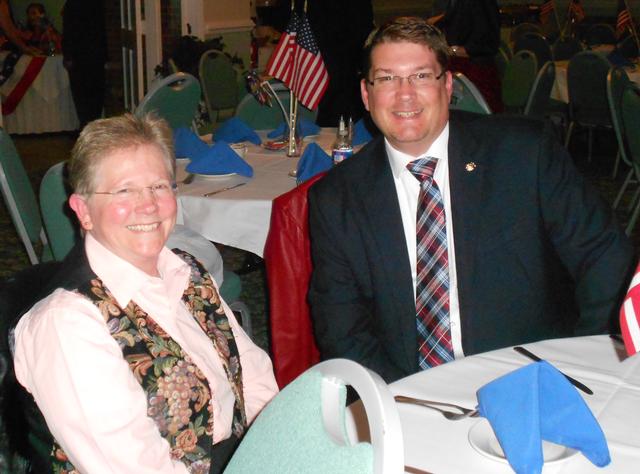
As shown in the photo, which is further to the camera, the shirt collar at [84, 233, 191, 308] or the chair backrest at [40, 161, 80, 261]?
the chair backrest at [40, 161, 80, 261]

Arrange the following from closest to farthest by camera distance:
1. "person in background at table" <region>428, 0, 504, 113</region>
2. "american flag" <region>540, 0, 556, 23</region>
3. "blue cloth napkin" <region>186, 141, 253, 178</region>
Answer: "blue cloth napkin" <region>186, 141, 253, 178</region> → "person in background at table" <region>428, 0, 504, 113</region> → "american flag" <region>540, 0, 556, 23</region>

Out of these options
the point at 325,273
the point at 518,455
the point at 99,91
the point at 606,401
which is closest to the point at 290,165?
the point at 325,273

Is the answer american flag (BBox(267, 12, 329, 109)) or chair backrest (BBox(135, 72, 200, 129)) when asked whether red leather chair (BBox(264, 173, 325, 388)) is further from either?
chair backrest (BBox(135, 72, 200, 129))

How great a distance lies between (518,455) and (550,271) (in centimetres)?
100

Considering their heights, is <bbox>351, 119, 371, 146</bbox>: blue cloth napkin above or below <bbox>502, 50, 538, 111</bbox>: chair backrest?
above

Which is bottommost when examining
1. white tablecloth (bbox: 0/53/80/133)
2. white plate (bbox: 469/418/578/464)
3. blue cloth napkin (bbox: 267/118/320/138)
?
white tablecloth (bbox: 0/53/80/133)

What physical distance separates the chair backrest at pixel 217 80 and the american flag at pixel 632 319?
5.66 meters

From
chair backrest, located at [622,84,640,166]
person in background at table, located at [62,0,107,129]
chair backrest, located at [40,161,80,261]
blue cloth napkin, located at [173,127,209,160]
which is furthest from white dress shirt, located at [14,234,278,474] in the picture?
person in background at table, located at [62,0,107,129]

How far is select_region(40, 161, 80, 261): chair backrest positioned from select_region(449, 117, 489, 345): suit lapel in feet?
4.03

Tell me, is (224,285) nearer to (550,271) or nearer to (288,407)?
(550,271)

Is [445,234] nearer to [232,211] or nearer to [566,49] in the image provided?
[232,211]

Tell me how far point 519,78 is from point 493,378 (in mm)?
6172

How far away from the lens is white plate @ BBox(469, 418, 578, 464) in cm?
132

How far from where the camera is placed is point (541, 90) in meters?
6.43
